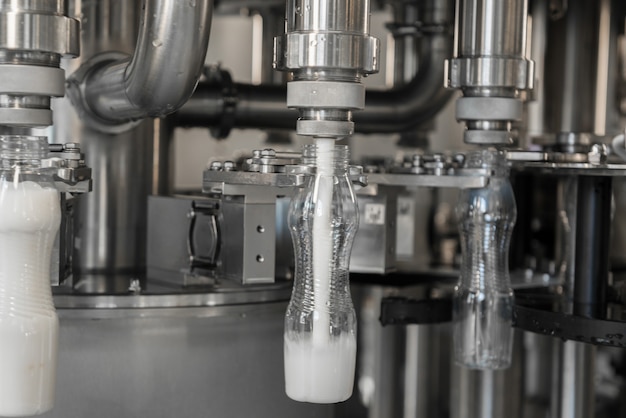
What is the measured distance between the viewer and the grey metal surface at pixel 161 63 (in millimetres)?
747

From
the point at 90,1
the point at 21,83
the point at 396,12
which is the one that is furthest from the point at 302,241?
the point at 396,12

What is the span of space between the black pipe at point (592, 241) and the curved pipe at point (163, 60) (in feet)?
1.27

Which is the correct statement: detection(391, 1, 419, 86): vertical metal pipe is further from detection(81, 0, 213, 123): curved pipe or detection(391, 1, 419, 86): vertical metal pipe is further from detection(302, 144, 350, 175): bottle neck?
detection(302, 144, 350, 175): bottle neck

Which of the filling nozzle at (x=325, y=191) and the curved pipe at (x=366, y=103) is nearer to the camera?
the filling nozzle at (x=325, y=191)

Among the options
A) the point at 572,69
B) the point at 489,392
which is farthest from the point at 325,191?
the point at 572,69

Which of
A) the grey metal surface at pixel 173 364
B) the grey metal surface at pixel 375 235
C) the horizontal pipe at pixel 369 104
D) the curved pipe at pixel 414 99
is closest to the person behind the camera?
the grey metal surface at pixel 173 364

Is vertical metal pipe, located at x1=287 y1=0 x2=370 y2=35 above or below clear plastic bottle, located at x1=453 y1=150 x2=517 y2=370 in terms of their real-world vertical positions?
above

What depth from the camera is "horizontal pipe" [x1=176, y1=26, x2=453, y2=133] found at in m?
1.11

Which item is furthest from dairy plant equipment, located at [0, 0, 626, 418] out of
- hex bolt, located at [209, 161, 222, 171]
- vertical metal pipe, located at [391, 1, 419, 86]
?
vertical metal pipe, located at [391, 1, 419, 86]

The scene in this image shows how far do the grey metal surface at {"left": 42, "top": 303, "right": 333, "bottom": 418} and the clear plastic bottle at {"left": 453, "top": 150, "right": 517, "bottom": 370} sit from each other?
0.57ft

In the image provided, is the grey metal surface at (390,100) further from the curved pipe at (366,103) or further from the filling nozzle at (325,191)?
the filling nozzle at (325,191)

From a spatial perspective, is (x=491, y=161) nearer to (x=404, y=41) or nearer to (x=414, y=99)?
(x=414, y=99)

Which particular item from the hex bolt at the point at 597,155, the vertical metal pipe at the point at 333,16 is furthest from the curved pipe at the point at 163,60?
the hex bolt at the point at 597,155

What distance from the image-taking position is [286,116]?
118 centimetres
